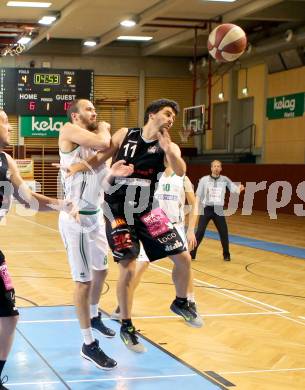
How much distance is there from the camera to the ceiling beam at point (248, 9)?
65.6ft

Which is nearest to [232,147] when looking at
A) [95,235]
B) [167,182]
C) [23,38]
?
[23,38]

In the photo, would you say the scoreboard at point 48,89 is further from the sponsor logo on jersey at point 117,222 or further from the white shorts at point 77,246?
Answer: the white shorts at point 77,246

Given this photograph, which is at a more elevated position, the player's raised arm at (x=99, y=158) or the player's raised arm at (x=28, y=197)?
the player's raised arm at (x=99, y=158)

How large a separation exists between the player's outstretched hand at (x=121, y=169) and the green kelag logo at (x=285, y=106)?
20.2 metres

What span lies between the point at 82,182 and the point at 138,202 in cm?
52

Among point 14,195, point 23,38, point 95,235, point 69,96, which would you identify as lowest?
point 95,235

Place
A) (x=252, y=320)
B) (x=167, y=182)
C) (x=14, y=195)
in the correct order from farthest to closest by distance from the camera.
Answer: (x=167, y=182) < (x=252, y=320) < (x=14, y=195)

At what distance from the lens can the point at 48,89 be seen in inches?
949

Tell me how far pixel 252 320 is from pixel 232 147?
70.1 ft

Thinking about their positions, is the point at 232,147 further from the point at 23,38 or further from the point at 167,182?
the point at 167,182

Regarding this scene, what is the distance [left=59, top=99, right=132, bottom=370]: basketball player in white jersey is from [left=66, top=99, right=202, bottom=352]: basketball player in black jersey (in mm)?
140

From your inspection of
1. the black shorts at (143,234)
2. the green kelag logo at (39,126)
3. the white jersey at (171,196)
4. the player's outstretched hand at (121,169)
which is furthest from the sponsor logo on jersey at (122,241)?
the green kelag logo at (39,126)

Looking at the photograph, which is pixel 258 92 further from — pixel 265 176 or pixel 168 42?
pixel 265 176

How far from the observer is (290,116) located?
26.0 metres
